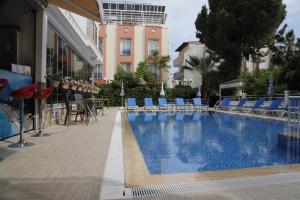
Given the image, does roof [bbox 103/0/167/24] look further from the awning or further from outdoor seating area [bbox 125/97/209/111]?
the awning

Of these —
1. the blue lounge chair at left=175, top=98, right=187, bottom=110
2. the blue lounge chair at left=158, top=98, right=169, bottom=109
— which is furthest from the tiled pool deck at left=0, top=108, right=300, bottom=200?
the blue lounge chair at left=175, top=98, right=187, bottom=110

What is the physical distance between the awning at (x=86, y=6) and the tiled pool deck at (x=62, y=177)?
340cm

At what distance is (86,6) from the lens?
270 inches

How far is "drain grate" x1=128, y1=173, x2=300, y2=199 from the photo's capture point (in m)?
3.43

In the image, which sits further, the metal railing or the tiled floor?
the metal railing

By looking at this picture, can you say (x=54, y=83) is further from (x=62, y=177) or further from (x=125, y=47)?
(x=125, y=47)

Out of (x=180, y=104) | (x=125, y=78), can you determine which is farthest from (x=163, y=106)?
(x=125, y=78)

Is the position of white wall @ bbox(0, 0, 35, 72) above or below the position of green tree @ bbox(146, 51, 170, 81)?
below

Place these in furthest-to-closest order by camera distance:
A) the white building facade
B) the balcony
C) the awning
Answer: the balcony, the white building facade, the awning

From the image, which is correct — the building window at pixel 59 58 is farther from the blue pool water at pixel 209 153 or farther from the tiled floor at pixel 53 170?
the blue pool water at pixel 209 153

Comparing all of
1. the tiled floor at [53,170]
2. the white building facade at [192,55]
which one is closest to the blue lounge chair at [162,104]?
the tiled floor at [53,170]

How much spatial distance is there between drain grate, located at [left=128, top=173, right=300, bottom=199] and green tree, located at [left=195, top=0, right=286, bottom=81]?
2579 centimetres

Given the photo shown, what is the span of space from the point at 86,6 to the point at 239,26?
963 inches

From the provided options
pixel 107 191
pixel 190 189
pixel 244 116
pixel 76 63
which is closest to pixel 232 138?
pixel 190 189
